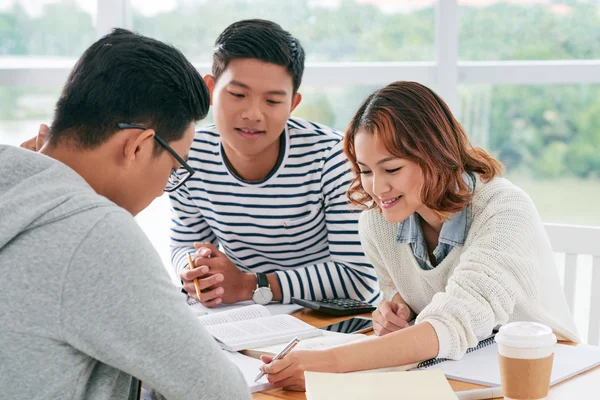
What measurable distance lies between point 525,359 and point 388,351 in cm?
30

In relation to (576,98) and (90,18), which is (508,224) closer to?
(576,98)

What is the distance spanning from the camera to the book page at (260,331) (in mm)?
1503

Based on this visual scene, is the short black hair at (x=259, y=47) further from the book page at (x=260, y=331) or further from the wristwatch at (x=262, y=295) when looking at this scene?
the book page at (x=260, y=331)

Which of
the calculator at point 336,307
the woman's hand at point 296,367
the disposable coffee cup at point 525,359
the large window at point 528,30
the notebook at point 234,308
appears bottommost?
the notebook at point 234,308

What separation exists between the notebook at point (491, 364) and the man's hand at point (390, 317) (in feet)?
0.54

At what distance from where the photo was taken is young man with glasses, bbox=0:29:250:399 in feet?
3.03

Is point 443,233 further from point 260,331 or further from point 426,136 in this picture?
point 260,331

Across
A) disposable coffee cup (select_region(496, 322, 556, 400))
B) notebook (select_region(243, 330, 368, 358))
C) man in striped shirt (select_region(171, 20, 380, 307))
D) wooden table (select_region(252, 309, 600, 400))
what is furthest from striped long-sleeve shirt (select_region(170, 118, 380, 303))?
disposable coffee cup (select_region(496, 322, 556, 400))

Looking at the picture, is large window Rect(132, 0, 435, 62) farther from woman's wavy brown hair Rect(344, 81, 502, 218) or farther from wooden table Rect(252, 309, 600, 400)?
wooden table Rect(252, 309, 600, 400)

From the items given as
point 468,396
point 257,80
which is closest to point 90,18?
point 257,80

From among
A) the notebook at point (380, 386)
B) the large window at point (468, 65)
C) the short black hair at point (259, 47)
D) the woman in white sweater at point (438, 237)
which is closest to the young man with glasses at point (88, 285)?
the notebook at point (380, 386)

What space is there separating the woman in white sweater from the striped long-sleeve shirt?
25 cm

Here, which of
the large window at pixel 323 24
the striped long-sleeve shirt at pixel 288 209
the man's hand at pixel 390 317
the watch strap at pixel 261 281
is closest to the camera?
the man's hand at pixel 390 317

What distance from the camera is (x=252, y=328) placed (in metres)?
1.59
